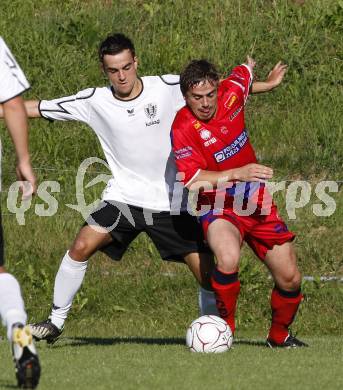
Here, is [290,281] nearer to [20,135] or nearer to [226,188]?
[226,188]

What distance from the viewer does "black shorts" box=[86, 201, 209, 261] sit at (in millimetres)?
9188

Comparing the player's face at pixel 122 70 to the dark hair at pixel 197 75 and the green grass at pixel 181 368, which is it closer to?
the dark hair at pixel 197 75

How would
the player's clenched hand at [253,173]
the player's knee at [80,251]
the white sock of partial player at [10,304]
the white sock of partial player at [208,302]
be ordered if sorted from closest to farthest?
1. the white sock of partial player at [10,304]
2. the player's clenched hand at [253,173]
3. the player's knee at [80,251]
4. the white sock of partial player at [208,302]

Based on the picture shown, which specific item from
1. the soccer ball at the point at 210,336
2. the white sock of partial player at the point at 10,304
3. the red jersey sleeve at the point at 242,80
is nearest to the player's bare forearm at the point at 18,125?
the white sock of partial player at the point at 10,304

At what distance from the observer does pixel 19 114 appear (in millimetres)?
6684

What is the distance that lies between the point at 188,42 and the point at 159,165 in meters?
7.36

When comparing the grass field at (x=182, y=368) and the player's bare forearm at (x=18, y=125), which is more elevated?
the player's bare forearm at (x=18, y=125)

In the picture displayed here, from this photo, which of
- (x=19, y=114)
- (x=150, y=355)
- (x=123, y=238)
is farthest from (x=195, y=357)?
(x=19, y=114)

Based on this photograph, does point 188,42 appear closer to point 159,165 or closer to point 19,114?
point 159,165

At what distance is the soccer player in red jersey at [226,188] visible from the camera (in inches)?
340

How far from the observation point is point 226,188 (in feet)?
29.0

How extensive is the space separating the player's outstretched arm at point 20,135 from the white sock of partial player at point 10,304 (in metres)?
0.51

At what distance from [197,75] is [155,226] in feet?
4.28

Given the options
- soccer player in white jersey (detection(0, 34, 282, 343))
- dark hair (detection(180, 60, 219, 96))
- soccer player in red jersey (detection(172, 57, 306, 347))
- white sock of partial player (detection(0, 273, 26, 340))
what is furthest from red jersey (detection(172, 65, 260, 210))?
white sock of partial player (detection(0, 273, 26, 340))
